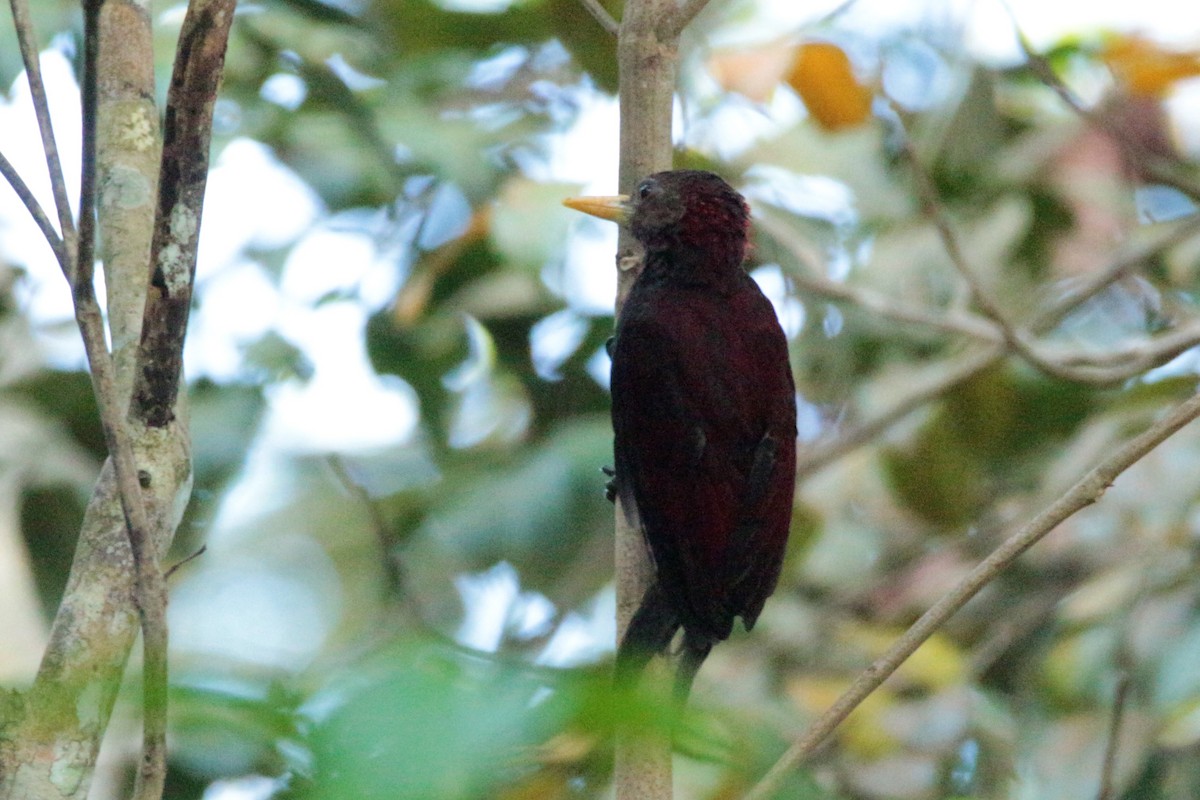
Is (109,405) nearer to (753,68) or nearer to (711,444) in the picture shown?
(711,444)

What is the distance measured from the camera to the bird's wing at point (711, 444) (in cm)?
247

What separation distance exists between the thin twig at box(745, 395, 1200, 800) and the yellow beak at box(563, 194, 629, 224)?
1.05 m

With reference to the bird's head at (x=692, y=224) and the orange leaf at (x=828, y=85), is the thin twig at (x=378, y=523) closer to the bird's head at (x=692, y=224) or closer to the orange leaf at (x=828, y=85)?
the bird's head at (x=692, y=224)

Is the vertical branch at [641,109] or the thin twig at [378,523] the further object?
the thin twig at [378,523]

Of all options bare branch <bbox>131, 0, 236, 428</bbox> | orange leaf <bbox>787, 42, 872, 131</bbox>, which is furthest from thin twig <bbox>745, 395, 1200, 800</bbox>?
orange leaf <bbox>787, 42, 872, 131</bbox>

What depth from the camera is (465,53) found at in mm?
3914

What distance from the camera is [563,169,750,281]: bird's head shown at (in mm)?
2721

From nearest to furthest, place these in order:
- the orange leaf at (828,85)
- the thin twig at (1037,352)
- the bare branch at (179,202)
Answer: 1. the bare branch at (179,202)
2. the thin twig at (1037,352)
3. the orange leaf at (828,85)

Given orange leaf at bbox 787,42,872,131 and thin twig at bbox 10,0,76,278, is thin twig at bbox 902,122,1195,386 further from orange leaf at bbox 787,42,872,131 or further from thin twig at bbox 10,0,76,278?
thin twig at bbox 10,0,76,278

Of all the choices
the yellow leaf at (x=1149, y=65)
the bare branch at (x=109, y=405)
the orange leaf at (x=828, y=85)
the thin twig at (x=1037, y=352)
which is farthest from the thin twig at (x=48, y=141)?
the yellow leaf at (x=1149, y=65)

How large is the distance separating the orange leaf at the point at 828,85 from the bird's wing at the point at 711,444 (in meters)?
1.63

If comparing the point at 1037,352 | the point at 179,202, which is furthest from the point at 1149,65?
the point at 179,202

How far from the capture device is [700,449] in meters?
2.50

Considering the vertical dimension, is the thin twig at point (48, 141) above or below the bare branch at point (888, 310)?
above
